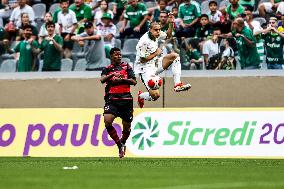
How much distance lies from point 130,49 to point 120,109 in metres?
3.22

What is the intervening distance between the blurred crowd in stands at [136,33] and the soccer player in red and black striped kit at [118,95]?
2.56m

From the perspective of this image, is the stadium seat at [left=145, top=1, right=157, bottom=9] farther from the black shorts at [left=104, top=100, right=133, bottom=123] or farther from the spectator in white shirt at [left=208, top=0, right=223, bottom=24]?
the black shorts at [left=104, top=100, right=133, bottom=123]

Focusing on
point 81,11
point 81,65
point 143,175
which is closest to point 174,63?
point 81,65

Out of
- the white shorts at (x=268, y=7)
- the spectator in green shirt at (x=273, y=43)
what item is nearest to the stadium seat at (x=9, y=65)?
the spectator in green shirt at (x=273, y=43)

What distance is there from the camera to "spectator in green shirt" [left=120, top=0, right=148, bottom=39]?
23.6 metres

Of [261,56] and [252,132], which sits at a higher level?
[261,56]

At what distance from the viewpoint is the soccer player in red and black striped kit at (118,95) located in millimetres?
18969

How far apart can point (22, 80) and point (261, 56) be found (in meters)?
6.13

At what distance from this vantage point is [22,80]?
2373cm

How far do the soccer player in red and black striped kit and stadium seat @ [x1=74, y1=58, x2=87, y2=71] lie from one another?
10.4 ft

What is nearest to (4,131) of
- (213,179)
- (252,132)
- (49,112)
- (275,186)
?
(49,112)

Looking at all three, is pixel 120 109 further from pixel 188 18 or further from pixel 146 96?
pixel 188 18

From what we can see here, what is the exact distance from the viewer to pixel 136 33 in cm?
2350

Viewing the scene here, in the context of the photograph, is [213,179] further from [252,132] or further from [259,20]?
[259,20]
